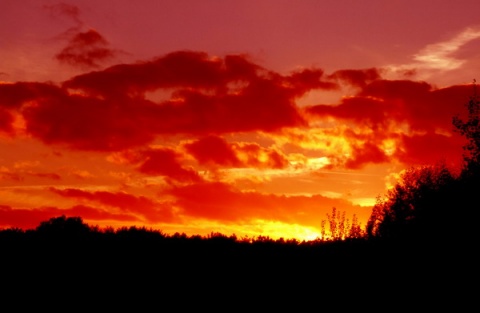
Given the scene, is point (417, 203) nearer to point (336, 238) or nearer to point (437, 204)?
point (437, 204)

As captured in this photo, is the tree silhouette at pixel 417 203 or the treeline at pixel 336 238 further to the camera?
the tree silhouette at pixel 417 203

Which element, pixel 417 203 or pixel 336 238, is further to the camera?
pixel 417 203

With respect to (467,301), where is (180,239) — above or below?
above

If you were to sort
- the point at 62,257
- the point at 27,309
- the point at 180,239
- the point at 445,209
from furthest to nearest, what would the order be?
the point at 445,209 < the point at 180,239 < the point at 62,257 < the point at 27,309

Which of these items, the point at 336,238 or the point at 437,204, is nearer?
the point at 336,238

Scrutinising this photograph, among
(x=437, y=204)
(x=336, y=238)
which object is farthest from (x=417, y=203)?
(x=336, y=238)

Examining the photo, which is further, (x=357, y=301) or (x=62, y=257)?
(x=62, y=257)

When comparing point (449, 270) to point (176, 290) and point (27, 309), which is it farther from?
point (27, 309)

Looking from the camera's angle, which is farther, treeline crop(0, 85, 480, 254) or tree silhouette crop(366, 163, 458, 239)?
tree silhouette crop(366, 163, 458, 239)

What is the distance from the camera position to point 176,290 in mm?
26453

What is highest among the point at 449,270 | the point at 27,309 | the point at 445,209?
the point at 445,209

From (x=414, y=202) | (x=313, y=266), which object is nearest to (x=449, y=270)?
(x=313, y=266)

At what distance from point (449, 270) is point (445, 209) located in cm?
2041

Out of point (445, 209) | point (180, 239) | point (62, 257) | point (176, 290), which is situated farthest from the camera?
point (445, 209)
